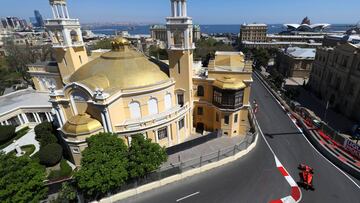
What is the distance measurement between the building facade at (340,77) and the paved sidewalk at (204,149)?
1186 inches

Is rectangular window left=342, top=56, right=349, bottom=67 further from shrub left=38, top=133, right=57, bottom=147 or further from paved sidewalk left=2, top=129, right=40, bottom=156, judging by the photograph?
paved sidewalk left=2, top=129, right=40, bottom=156

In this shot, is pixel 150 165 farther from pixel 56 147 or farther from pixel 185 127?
pixel 56 147

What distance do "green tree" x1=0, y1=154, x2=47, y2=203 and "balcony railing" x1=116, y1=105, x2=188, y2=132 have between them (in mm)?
12001

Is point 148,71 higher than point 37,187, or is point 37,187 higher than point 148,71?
point 148,71

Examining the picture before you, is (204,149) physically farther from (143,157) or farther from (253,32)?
(253,32)

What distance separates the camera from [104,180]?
2283 centimetres

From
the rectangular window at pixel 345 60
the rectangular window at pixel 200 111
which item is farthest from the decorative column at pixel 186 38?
the rectangular window at pixel 345 60

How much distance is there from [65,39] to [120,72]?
13.6 metres

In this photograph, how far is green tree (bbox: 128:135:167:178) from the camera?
24.9m

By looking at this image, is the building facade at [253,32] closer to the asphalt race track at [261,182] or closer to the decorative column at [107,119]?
the asphalt race track at [261,182]

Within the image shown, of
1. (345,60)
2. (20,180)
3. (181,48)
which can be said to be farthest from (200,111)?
(345,60)

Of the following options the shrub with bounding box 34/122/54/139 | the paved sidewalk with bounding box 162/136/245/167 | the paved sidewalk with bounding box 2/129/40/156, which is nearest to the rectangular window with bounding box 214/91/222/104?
the paved sidewalk with bounding box 162/136/245/167

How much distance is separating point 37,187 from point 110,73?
18554 millimetres

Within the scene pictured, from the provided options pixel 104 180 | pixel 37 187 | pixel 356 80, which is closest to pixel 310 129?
pixel 356 80
